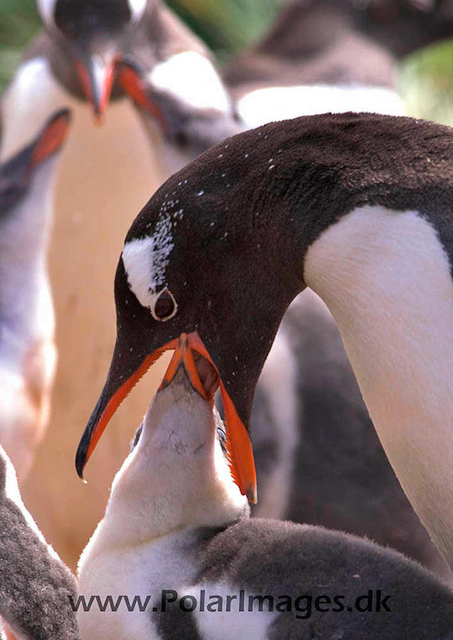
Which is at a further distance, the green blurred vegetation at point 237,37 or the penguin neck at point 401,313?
the green blurred vegetation at point 237,37

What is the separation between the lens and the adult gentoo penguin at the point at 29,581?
1327 mm

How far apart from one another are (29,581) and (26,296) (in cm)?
96

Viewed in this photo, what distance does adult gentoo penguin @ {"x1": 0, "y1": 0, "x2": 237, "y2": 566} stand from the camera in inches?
104

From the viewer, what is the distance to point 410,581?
1304 millimetres

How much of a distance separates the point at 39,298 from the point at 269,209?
37.8 inches

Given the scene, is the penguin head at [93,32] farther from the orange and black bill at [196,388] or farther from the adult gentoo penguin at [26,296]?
the orange and black bill at [196,388]

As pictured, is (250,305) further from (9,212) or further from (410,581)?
(9,212)

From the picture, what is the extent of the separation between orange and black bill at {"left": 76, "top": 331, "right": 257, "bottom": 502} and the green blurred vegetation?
2867 millimetres

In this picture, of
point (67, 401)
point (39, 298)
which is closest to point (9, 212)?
point (39, 298)

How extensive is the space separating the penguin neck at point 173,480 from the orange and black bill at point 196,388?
18mm

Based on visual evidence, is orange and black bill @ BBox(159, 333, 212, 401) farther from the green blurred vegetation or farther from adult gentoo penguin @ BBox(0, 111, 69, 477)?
the green blurred vegetation

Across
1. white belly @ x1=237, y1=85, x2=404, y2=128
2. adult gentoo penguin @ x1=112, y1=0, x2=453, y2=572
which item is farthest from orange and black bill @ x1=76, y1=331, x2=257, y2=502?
white belly @ x1=237, y1=85, x2=404, y2=128

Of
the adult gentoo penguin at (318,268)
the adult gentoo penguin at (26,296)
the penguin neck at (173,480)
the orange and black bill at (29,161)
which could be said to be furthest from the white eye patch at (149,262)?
the orange and black bill at (29,161)

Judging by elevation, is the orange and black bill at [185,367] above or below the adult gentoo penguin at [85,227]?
below
